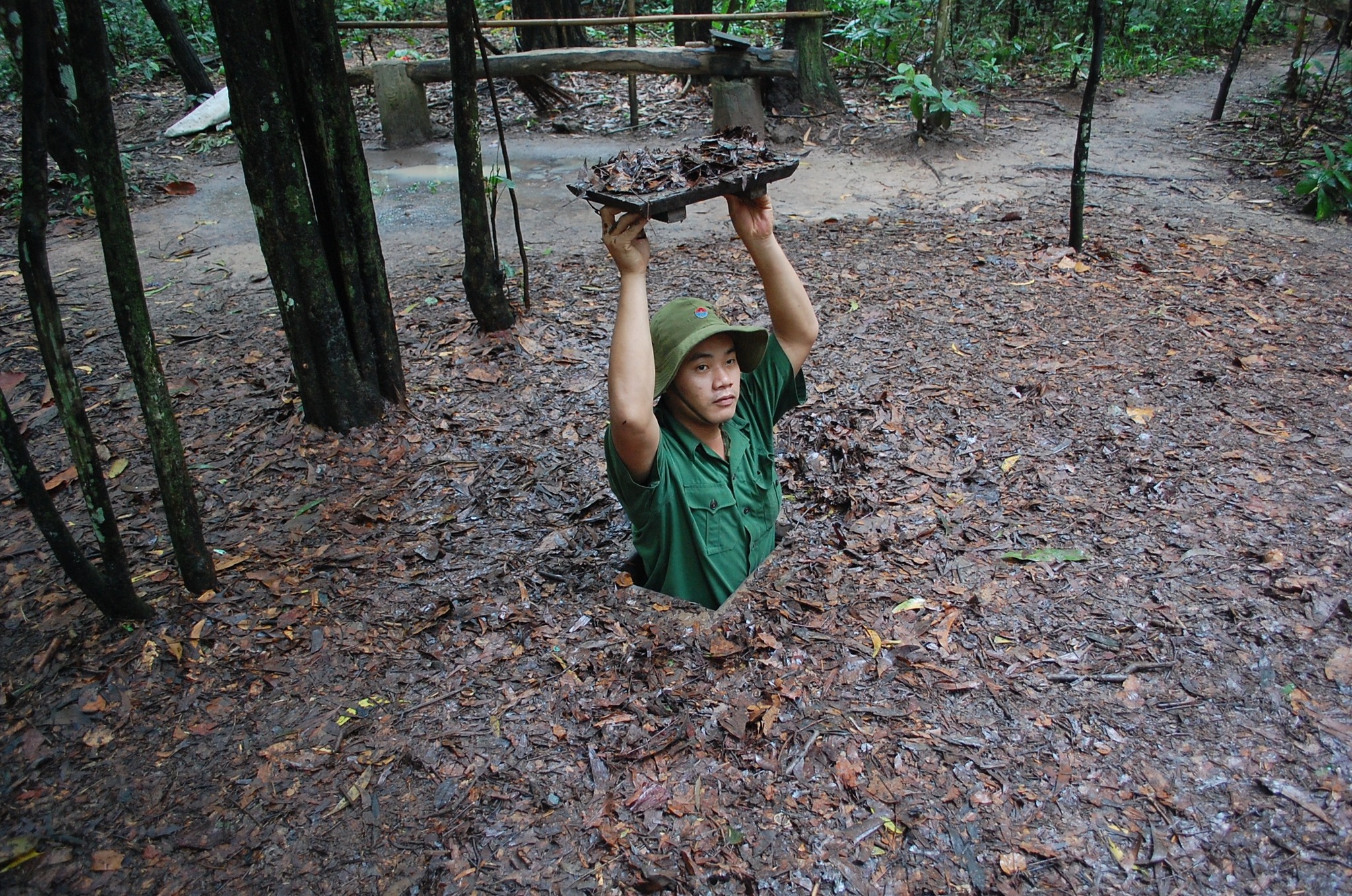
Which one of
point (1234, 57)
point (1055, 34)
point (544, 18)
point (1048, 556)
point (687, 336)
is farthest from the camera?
point (1055, 34)

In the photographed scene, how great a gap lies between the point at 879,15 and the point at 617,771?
10341 millimetres

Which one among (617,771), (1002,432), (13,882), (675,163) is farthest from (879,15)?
(13,882)

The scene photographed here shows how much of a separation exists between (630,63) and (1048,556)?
26.9ft

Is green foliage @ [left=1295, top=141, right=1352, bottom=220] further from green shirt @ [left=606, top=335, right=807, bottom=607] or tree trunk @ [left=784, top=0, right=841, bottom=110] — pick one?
green shirt @ [left=606, top=335, right=807, bottom=607]

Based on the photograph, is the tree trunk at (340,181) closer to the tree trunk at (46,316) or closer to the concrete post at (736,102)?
the tree trunk at (46,316)

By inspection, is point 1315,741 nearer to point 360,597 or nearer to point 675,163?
point 675,163

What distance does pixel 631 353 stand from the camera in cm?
255

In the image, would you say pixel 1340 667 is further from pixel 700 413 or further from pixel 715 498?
pixel 700 413

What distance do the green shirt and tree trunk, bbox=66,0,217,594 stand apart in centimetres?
154

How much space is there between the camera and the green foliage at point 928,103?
28.2 ft

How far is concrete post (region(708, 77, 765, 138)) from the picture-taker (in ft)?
30.9

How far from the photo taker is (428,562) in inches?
137

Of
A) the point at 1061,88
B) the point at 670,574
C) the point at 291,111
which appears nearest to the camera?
the point at 670,574

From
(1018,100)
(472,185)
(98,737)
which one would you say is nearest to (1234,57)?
(1018,100)
